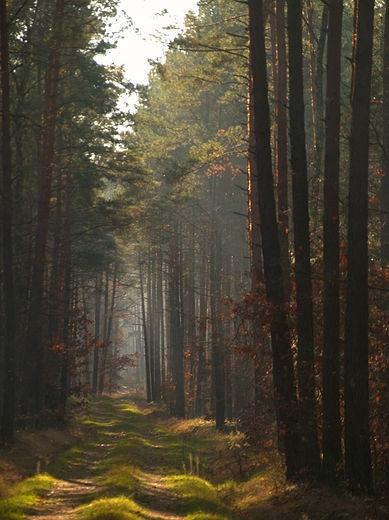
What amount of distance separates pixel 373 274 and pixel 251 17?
5.41m

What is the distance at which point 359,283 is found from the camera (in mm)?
10539

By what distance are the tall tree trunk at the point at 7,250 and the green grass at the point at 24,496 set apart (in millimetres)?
2896

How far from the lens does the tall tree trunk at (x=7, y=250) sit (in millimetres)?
16406

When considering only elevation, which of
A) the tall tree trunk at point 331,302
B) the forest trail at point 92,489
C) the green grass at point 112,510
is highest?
→ the tall tree trunk at point 331,302

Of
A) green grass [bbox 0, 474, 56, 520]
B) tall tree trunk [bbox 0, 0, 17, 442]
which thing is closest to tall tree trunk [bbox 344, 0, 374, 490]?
green grass [bbox 0, 474, 56, 520]

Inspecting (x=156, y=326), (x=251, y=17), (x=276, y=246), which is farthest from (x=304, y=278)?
(x=156, y=326)

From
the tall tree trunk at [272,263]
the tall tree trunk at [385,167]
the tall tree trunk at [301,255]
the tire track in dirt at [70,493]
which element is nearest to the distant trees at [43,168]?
the tire track in dirt at [70,493]

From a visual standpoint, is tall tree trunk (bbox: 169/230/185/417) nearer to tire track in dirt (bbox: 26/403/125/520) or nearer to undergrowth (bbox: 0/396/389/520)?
undergrowth (bbox: 0/396/389/520)

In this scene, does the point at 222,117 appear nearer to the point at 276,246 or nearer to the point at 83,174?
the point at 83,174

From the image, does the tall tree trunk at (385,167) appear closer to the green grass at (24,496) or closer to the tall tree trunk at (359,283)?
the tall tree trunk at (359,283)

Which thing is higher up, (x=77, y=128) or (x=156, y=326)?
(x=77, y=128)

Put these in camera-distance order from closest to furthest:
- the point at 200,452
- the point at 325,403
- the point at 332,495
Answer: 1. the point at 332,495
2. the point at 325,403
3. the point at 200,452

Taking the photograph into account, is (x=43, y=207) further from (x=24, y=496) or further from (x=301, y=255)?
(x=301, y=255)

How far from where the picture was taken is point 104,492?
12695 mm
